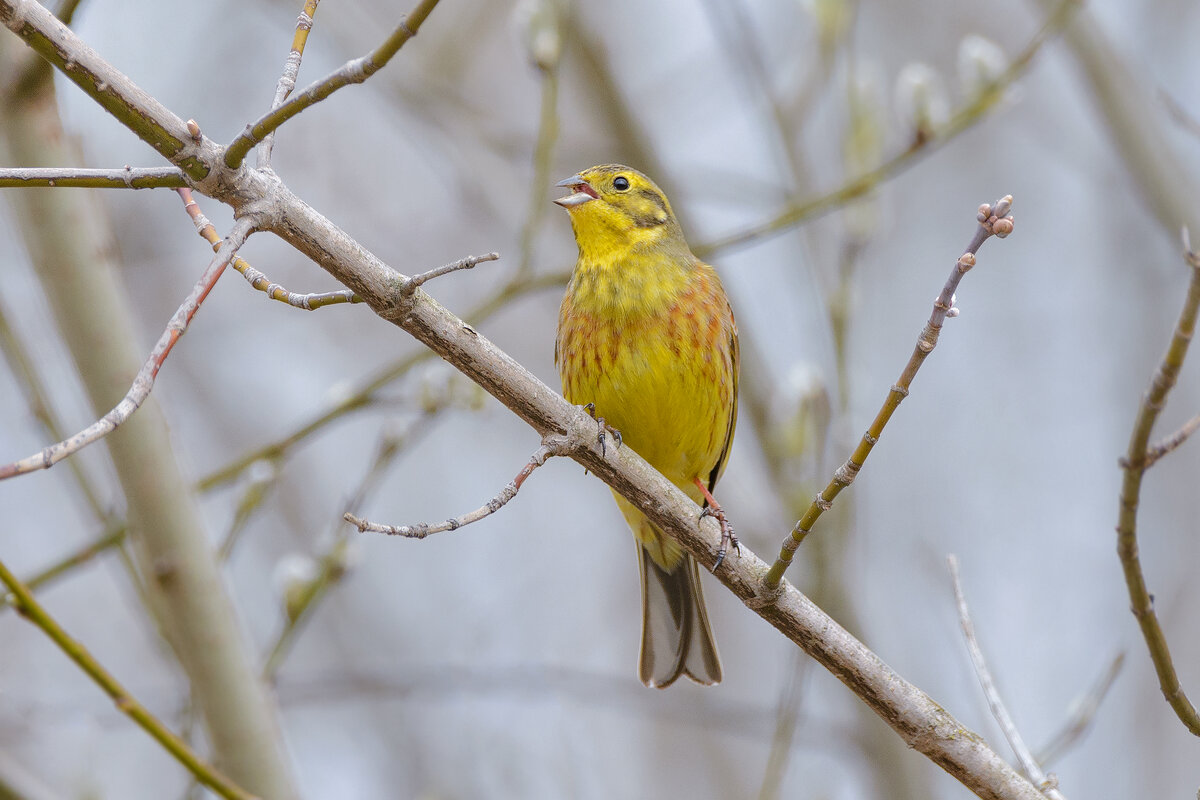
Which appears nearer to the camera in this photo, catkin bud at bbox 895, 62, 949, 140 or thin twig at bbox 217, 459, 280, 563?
thin twig at bbox 217, 459, 280, 563

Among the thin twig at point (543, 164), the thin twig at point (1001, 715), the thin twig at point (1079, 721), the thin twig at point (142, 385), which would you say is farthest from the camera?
the thin twig at point (543, 164)

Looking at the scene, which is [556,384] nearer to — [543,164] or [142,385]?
[543,164]

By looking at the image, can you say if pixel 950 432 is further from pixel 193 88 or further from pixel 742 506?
pixel 193 88

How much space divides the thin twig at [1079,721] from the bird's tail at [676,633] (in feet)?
3.96

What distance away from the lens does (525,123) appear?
1023cm

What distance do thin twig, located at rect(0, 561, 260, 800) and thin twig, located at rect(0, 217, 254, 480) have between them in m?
0.49

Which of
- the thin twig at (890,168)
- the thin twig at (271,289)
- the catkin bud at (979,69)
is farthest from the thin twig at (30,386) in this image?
the catkin bud at (979,69)

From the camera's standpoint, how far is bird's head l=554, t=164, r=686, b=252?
507 cm

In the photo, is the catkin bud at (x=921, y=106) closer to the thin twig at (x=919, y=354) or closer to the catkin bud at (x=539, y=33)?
the catkin bud at (x=539, y=33)

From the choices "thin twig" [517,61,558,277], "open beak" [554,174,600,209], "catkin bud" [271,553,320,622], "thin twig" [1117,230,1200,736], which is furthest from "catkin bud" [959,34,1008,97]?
"catkin bud" [271,553,320,622]

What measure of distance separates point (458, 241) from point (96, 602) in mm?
4666

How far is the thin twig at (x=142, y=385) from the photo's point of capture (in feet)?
6.13

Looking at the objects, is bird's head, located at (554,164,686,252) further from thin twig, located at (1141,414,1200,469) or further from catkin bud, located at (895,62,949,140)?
thin twig, located at (1141,414,1200,469)

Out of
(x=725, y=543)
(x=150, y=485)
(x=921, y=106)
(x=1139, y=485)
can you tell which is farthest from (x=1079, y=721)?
(x=150, y=485)
